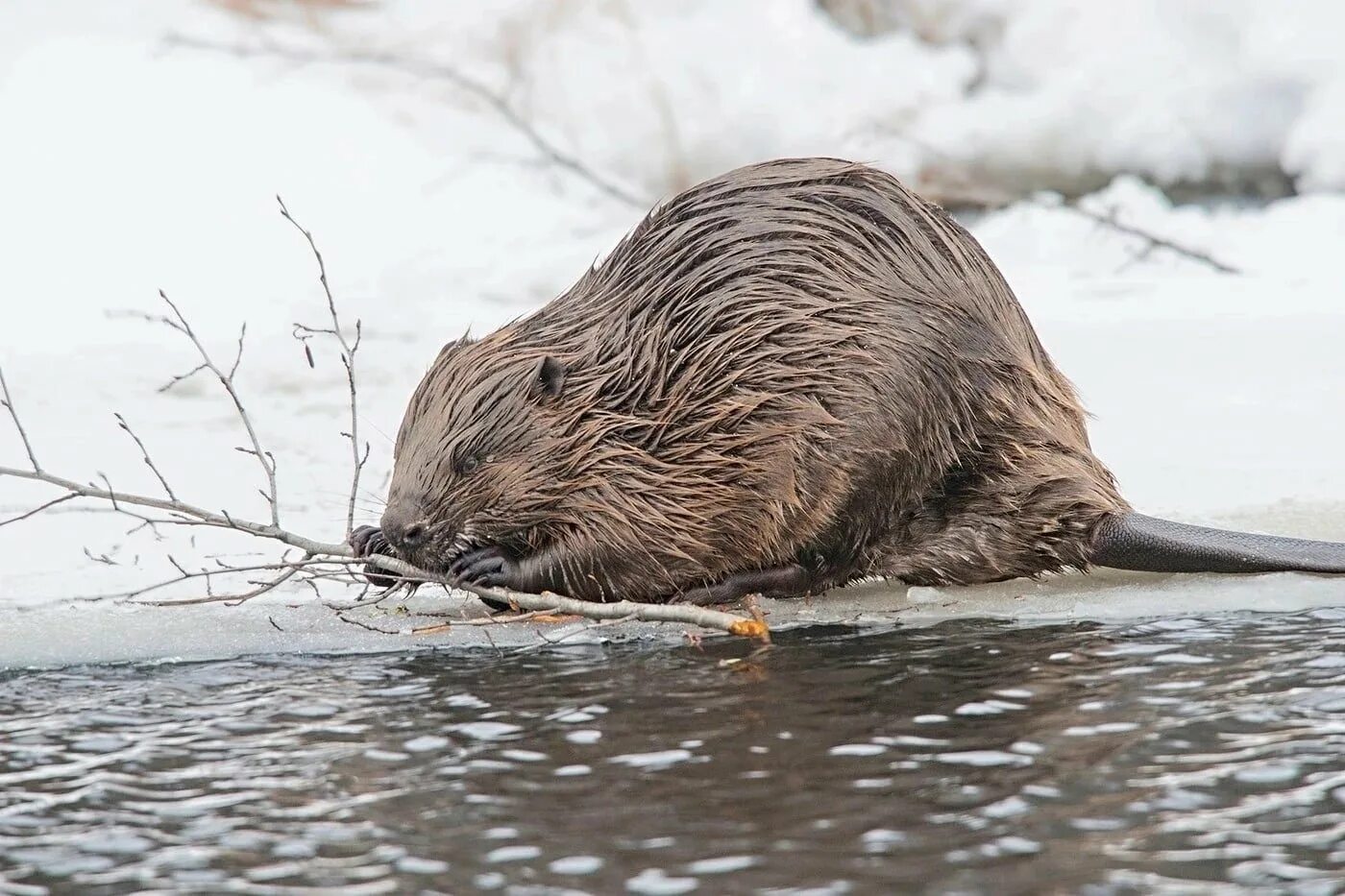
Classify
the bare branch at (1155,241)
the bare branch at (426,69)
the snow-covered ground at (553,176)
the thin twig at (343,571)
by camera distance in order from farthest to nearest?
the bare branch at (426,69) → the bare branch at (1155,241) → the snow-covered ground at (553,176) → the thin twig at (343,571)

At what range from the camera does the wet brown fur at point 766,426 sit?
3.97 metres

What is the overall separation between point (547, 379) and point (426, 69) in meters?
3.73

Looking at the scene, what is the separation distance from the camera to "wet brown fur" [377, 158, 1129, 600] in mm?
3969

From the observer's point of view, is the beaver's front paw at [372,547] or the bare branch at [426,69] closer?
the beaver's front paw at [372,547]

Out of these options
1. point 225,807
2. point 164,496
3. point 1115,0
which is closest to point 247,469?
point 164,496

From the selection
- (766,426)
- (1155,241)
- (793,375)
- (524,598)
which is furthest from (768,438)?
Result: (1155,241)

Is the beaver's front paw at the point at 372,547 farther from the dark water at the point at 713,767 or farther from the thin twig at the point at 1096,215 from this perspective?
the thin twig at the point at 1096,215

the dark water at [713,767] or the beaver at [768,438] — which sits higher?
the beaver at [768,438]

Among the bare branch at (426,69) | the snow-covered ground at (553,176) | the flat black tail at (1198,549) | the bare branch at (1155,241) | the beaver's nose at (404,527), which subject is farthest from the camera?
the bare branch at (426,69)

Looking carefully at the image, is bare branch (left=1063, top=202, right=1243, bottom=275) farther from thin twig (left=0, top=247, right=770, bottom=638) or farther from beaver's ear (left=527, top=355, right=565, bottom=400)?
thin twig (left=0, top=247, right=770, bottom=638)

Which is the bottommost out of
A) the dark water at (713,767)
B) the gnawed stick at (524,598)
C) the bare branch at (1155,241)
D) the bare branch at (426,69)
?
the dark water at (713,767)

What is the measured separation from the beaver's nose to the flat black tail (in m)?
1.42

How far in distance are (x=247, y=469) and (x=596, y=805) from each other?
2639mm

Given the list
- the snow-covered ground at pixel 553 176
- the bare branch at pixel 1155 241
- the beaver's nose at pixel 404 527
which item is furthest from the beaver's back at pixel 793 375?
Answer: the bare branch at pixel 1155 241
